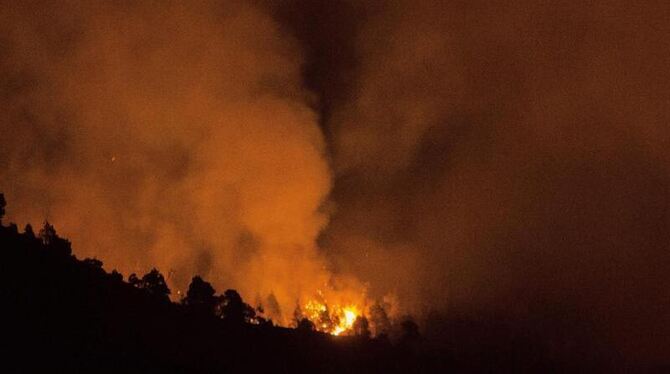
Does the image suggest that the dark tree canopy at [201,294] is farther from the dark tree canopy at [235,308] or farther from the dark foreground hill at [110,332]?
the dark foreground hill at [110,332]

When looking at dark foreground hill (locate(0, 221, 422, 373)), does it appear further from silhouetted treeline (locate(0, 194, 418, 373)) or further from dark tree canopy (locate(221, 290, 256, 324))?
dark tree canopy (locate(221, 290, 256, 324))

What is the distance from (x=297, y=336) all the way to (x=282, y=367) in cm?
1905

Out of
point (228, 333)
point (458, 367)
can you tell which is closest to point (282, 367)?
point (228, 333)

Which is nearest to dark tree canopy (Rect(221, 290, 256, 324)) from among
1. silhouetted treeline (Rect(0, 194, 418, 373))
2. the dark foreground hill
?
silhouetted treeline (Rect(0, 194, 418, 373))

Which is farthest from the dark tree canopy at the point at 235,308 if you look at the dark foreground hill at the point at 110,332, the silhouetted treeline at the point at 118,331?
the dark foreground hill at the point at 110,332

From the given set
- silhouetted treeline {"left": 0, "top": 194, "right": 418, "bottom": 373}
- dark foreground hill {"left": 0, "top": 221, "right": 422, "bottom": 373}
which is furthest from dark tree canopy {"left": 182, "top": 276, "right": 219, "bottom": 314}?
dark foreground hill {"left": 0, "top": 221, "right": 422, "bottom": 373}

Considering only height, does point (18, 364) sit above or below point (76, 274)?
below

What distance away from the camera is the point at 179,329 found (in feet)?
340

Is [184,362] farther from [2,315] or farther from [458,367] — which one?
[458,367]

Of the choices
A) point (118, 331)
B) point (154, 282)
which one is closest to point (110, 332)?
point (118, 331)

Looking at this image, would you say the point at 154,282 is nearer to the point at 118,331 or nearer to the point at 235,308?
the point at 235,308

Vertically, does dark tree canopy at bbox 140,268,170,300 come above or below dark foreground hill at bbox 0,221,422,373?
above

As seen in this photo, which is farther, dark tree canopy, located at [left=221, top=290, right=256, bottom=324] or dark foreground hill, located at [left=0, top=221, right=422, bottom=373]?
dark tree canopy, located at [left=221, top=290, right=256, bottom=324]

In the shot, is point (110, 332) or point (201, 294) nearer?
point (110, 332)
